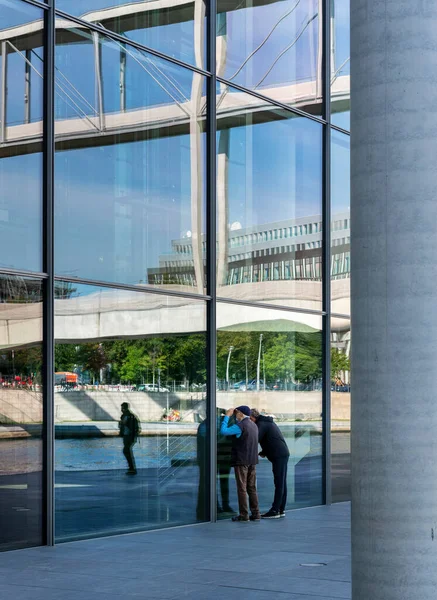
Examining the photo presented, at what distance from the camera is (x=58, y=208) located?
12.6m

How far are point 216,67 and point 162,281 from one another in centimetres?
357

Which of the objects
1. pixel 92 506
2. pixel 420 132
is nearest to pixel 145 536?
pixel 92 506

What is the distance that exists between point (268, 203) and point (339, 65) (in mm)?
3648

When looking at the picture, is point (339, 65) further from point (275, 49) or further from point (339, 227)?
point (339, 227)

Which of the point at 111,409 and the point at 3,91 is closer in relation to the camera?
the point at 3,91

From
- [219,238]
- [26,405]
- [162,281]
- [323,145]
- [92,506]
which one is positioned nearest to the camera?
[26,405]

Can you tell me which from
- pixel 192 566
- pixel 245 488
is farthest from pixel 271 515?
pixel 192 566

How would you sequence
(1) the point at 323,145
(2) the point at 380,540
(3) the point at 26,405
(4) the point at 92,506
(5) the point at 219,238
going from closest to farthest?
1. (2) the point at 380,540
2. (3) the point at 26,405
3. (4) the point at 92,506
4. (5) the point at 219,238
5. (1) the point at 323,145

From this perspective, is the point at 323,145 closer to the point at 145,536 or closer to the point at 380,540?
the point at 145,536

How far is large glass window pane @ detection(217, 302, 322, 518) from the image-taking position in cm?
1521

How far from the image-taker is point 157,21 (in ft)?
47.0

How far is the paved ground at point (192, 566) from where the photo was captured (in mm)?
9211

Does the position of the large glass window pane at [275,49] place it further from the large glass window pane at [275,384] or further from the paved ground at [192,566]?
the paved ground at [192,566]

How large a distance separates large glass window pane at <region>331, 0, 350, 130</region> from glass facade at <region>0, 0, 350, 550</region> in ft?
0.15
